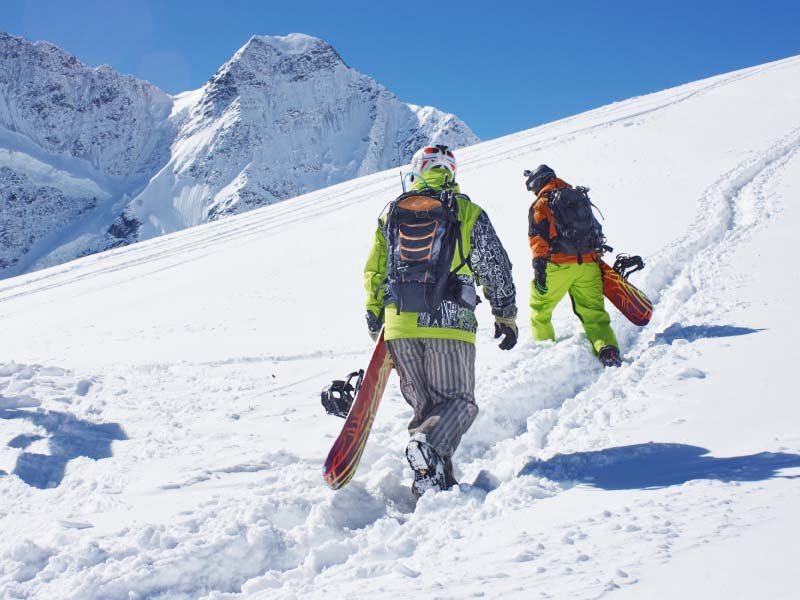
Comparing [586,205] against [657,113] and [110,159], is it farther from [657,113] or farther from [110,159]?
[110,159]

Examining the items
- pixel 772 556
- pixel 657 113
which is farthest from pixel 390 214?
pixel 657 113

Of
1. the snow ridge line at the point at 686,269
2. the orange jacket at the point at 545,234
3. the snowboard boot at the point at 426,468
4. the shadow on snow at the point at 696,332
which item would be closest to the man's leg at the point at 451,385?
the snowboard boot at the point at 426,468

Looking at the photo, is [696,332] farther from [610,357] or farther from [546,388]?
[546,388]

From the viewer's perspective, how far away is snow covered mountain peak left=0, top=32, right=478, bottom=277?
124 meters

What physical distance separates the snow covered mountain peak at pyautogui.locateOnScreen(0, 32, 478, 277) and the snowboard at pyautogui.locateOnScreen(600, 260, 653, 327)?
392 ft

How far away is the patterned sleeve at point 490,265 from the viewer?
3391 mm

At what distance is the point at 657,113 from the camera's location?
2459 centimetres

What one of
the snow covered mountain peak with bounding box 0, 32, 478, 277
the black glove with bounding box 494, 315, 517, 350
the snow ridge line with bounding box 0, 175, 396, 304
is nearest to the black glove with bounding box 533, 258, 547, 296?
the black glove with bounding box 494, 315, 517, 350

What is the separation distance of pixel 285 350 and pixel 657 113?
22.4m

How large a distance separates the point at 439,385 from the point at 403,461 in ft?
1.84

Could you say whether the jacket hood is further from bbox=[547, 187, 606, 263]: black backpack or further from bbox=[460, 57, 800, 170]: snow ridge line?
bbox=[460, 57, 800, 170]: snow ridge line

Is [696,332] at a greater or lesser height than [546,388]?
greater

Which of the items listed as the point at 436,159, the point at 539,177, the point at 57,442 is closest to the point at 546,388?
the point at 436,159

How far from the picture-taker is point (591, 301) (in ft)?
17.3
